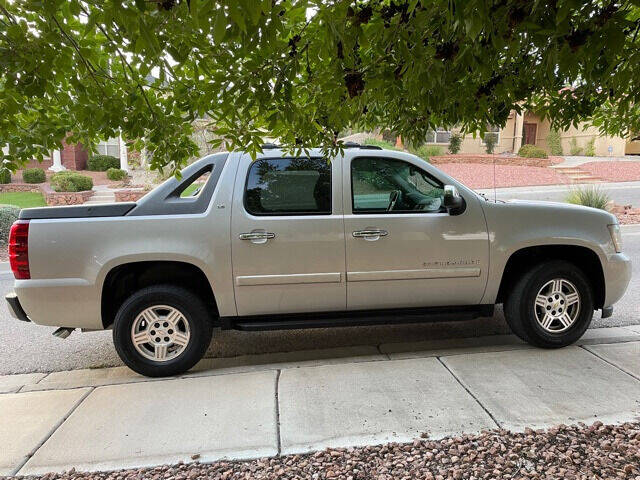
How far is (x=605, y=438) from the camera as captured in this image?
113 inches

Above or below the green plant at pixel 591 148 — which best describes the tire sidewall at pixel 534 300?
below

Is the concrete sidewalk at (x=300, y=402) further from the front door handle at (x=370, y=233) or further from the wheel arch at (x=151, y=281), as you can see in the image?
the front door handle at (x=370, y=233)

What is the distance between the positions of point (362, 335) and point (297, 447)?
7.45 ft

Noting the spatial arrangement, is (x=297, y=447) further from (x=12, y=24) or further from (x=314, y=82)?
(x=12, y=24)

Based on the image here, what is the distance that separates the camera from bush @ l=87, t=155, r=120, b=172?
2372cm

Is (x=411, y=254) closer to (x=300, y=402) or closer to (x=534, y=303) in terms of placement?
(x=534, y=303)

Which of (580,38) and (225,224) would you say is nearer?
(580,38)

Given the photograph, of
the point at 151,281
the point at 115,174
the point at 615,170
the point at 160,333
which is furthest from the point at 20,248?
the point at 615,170

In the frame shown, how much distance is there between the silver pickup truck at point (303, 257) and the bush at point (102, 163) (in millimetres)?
21924

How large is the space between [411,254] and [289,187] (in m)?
1.24

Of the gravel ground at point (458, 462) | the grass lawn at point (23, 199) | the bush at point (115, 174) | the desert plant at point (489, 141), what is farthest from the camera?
the desert plant at point (489, 141)

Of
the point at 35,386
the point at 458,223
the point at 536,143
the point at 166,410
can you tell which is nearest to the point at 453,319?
the point at 458,223

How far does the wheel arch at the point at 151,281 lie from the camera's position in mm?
4066

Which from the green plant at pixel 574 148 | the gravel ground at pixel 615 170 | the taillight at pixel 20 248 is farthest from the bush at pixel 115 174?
the green plant at pixel 574 148
